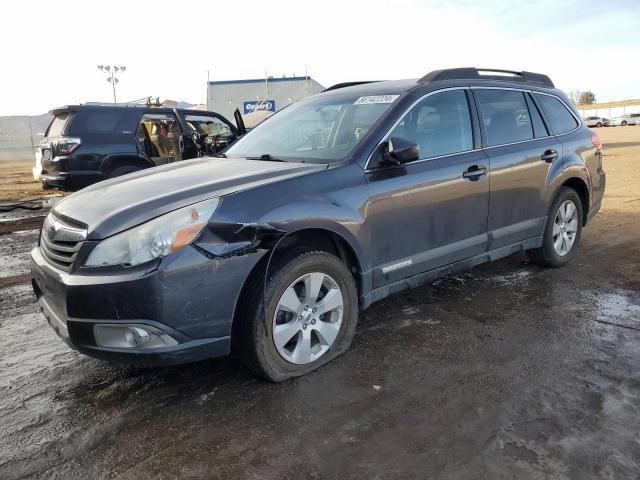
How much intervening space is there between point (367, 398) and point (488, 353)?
100cm

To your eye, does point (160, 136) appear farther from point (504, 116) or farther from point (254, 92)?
point (254, 92)

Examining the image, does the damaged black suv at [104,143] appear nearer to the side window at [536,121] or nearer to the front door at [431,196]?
the side window at [536,121]

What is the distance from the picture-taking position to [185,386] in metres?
3.08

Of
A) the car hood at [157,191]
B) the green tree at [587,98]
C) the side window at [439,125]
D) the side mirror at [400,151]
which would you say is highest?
the green tree at [587,98]

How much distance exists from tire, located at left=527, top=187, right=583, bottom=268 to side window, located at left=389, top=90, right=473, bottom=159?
145 cm

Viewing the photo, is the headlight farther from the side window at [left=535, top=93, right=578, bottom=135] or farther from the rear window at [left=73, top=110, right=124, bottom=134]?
the rear window at [left=73, top=110, right=124, bottom=134]

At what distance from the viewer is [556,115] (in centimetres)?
519

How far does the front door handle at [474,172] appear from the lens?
4004 mm

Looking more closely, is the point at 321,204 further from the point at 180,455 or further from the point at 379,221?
the point at 180,455

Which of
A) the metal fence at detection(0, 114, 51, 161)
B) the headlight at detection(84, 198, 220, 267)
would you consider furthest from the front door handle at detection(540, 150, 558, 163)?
the metal fence at detection(0, 114, 51, 161)

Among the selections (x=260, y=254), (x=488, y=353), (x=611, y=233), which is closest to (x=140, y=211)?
(x=260, y=254)

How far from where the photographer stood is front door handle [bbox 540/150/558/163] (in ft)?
15.7

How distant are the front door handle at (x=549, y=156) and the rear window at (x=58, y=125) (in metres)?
7.34

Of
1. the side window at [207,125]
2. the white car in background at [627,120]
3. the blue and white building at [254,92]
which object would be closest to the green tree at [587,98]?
the white car in background at [627,120]
